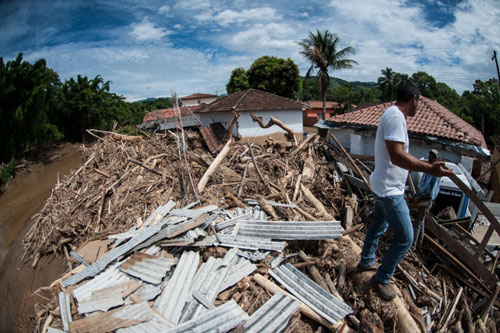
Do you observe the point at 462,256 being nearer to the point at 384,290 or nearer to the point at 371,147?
the point at 384,290

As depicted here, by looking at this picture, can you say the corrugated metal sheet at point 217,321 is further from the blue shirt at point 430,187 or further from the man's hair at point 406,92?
the blue shirt at point 430,187

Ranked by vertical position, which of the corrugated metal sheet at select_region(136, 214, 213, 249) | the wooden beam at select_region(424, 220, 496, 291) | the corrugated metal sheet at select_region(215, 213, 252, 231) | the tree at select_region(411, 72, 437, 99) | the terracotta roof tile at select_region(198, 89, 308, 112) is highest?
the tree at select_region(411, 72, 437, 99)

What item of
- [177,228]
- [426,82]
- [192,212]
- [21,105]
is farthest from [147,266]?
[426,82]

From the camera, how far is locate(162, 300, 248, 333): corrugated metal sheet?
281 cm

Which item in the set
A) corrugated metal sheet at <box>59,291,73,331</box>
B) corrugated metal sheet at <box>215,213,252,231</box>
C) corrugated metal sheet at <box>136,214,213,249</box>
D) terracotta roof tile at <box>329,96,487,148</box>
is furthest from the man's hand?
terracotta roof tile at <box>329,96,487,148</box>

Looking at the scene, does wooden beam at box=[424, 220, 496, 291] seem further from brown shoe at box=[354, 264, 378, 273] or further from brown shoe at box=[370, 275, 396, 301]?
brown shoe at box=[370, 275, 396, 301]

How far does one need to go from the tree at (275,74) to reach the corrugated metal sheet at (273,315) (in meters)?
32.2

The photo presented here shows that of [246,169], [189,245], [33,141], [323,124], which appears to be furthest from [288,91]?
[189,245]

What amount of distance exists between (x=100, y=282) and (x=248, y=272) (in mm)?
2084

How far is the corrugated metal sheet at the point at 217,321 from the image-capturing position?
2.81m

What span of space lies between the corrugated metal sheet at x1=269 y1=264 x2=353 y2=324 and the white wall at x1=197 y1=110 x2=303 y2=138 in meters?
12.3

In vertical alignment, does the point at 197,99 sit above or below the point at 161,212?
above

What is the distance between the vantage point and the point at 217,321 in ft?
9.50

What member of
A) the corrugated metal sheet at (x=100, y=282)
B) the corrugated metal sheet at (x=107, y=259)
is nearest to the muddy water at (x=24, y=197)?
the corrugated metal sheet at (x=107, y=259)
